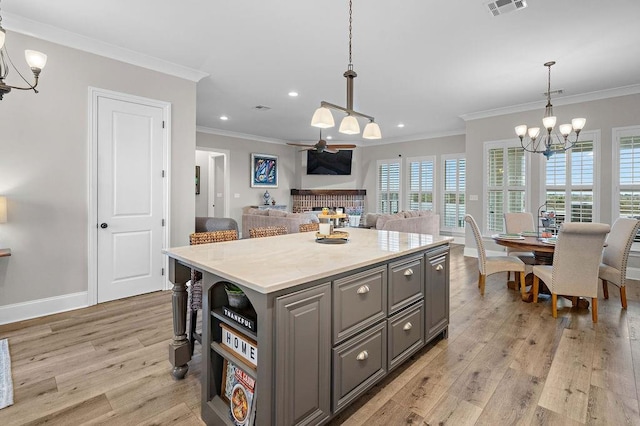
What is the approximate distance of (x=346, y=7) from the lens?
108 inches

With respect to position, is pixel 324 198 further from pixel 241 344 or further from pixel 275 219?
pixel 241 344

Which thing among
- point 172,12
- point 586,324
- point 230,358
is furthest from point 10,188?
point 586,324

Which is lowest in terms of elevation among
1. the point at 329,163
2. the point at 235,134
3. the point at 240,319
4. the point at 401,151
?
the point at 240,319

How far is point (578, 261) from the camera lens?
3.10 m

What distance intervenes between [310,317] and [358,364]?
0.53m

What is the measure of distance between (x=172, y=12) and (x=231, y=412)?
320 cm

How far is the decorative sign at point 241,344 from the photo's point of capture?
1465 millimetres

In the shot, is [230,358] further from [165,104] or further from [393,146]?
[393,146]

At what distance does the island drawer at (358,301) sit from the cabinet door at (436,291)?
2.06ft

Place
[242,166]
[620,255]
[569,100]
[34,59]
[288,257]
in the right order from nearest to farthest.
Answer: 1. [288,257]
2. [34,59]
3. [620,255]
4. [569,100]
5. [242,166]

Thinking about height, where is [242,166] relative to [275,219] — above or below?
above

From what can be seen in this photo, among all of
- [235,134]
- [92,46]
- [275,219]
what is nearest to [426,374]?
[275,219]

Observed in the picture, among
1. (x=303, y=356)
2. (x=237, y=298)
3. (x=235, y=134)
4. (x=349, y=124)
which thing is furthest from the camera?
(x=235, y=134)

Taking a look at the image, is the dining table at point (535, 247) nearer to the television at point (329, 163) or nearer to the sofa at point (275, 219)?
the sofa at point (275, 219)
